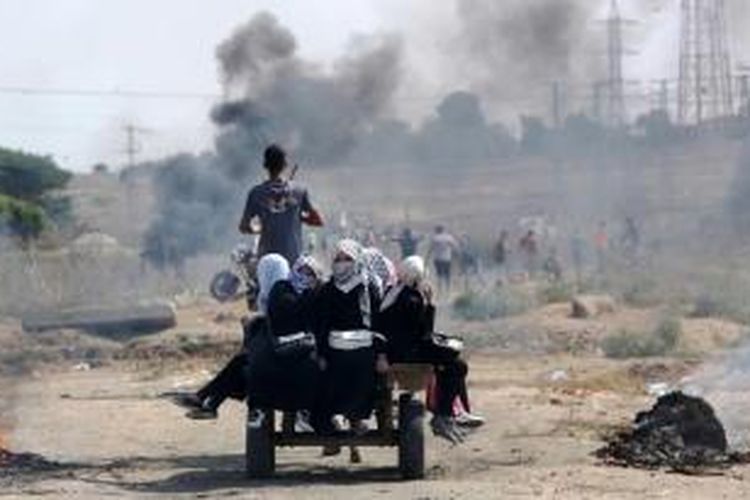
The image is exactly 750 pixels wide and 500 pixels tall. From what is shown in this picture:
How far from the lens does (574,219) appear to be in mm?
65062

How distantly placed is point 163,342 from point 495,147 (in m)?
36.6

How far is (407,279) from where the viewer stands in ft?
47.2

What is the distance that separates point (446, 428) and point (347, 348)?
102 centimetres

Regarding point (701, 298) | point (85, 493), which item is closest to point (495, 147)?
point (701, 298)

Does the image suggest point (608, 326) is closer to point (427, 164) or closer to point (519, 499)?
point (519, 499)

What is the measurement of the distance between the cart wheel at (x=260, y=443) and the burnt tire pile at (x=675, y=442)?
2.41m

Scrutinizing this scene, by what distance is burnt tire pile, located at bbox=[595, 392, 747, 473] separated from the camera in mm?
14633

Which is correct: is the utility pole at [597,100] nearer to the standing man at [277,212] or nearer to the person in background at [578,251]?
the person in background at [578,251]

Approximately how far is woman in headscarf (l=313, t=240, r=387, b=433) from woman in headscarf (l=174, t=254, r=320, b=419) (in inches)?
4.5

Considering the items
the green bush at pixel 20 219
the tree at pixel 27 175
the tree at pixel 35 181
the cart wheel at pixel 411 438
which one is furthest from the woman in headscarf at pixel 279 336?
the tree at pixel 27 175

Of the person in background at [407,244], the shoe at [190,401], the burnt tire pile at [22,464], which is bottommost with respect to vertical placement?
the burnt tire pile at [22,464]

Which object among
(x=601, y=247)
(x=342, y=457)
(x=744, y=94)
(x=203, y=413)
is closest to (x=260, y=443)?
(x=203, y=413)

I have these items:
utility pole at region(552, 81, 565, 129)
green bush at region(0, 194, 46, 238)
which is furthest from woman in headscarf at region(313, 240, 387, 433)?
green bush at region(0, 194, 46, 238)

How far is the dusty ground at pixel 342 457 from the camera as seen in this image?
13516mm
